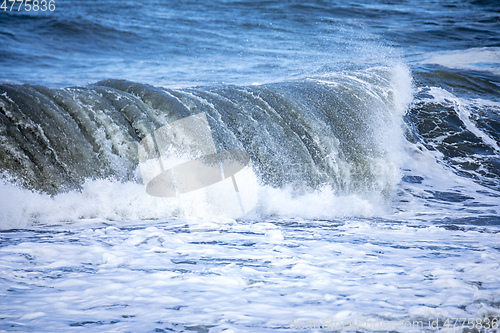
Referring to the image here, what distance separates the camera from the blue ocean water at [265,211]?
2.73m

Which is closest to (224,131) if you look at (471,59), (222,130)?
(222,130)

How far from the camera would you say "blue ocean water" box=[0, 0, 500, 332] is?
2734 mm

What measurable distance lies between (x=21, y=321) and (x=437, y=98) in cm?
993

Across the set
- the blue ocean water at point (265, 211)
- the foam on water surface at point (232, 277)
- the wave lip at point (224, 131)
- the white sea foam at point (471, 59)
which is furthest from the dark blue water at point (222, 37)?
the foam on water surface at point (232, 277)

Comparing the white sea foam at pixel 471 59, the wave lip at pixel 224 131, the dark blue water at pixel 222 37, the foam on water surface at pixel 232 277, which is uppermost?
the dark blue water at pixel 222 37

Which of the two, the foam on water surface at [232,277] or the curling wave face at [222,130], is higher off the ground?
the curling wave face at [222,130]

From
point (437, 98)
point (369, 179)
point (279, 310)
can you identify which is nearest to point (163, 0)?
point (437, 98)

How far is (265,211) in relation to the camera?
5.13m

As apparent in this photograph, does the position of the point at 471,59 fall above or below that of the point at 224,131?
above

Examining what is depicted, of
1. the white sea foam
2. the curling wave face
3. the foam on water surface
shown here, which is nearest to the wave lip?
the curling wave face

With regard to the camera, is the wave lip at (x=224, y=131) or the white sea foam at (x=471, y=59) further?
the white sea foam at (x=471, y=59)

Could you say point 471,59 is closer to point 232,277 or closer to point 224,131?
point 224,131

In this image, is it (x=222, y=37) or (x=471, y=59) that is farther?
(x=222, y=37)

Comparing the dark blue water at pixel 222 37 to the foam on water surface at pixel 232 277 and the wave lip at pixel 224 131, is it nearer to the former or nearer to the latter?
the wave lip at pixel 224 131
